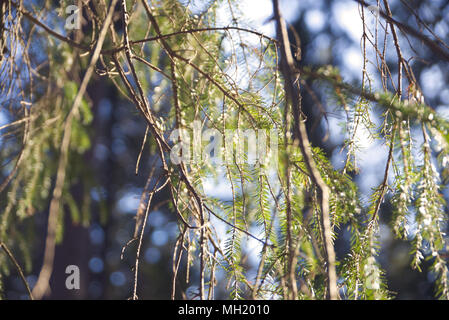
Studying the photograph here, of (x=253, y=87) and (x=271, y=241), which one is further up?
(x=253, y=87)

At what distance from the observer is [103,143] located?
3664 mm

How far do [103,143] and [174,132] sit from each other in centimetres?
299

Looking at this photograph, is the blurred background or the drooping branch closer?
the drooping branch

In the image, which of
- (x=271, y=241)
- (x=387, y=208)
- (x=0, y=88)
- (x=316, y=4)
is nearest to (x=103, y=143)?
(x=316, y=4)

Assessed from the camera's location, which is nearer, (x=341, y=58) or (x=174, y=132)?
(x=174, y=132)

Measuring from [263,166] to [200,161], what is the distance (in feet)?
0.51

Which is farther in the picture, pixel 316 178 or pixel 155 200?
pixel 155 200

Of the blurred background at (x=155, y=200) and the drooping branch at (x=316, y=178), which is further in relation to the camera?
the blurred background at (x=155, y=200)

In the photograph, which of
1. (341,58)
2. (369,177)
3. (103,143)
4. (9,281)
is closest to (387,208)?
(369,177)

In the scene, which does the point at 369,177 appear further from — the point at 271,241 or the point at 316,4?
the point at 271,241
